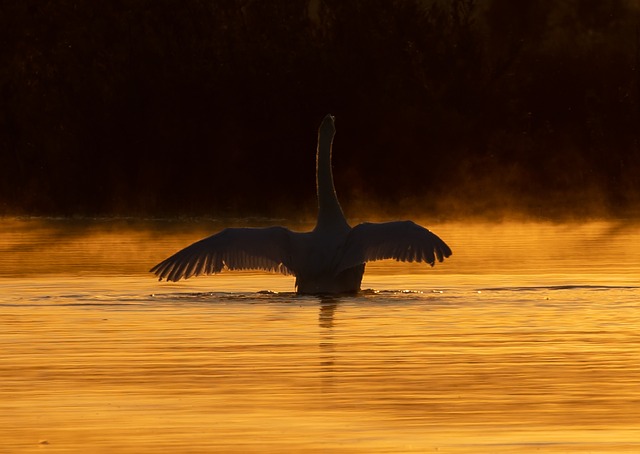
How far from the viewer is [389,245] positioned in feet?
54.6

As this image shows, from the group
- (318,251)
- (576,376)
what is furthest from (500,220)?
(576,376)

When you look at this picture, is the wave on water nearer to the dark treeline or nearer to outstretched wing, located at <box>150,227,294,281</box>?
outstretched wing, located at <box>150,227,294,281</box>

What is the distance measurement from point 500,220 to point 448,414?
2288cm

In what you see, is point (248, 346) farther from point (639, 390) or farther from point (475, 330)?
point (639, 390)

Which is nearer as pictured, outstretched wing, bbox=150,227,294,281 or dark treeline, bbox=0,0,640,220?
outstretched wing, bbox=150,227,294,281

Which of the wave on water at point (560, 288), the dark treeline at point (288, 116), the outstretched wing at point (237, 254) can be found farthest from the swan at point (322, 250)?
the dark treeline at point (288, 116)

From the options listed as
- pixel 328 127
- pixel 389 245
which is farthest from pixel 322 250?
pixel 328 127

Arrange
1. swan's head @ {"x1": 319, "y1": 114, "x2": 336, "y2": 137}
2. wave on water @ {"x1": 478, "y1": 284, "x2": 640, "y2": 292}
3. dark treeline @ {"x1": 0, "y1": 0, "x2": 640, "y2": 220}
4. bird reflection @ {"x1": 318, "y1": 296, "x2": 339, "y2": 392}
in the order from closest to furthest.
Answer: bird reflection @ {"x1": 318, "y1": 296, "x2": 339, "y2": 392}
wave on water @ {"x1": 478, "y1": 284, "x2": 640, "y2": 292}
swan's head @ {"x1": 319, "y1": 114, "x2": 336, "y2": 137}
dark treeline @ {"x1": 0, "y1": 0, "x2": 640, "y2": 220}

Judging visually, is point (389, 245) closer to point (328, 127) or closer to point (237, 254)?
point (237, 254)

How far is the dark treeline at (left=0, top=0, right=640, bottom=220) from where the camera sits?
Result: 37531 mm

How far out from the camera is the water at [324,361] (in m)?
9.28

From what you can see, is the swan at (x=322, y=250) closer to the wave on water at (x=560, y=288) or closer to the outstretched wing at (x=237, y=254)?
the outstretched wing at (x=237, y=254)

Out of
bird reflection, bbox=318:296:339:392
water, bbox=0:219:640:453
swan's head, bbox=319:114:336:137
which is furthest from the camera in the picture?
swan's head, bbox=319:114:336:137

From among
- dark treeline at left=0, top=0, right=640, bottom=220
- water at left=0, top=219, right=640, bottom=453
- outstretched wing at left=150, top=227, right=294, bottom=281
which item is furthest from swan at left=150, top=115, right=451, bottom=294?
dark treeline at left=0, top=0, right=640, bottom=220
